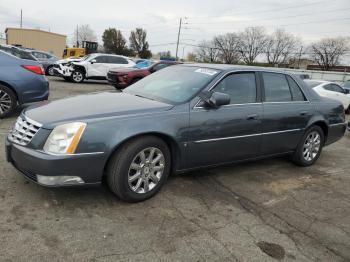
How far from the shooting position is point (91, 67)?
17.3 m

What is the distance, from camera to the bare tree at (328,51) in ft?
244

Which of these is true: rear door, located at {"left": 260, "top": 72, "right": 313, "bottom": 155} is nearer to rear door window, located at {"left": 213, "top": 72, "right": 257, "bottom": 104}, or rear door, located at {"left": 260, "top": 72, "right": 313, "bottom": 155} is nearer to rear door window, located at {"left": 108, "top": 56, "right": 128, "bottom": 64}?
rear door window, located at {"left": 213, "top": 72, "right": 257, "bottom": 104}

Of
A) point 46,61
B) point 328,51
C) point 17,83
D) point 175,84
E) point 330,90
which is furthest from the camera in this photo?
point 328,51

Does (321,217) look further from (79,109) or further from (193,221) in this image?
(79,109)

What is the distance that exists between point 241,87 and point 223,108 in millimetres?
565

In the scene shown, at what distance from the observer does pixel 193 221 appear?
11.3 feet

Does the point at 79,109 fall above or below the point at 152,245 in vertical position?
above

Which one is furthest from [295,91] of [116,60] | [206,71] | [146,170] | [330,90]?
[116,60]

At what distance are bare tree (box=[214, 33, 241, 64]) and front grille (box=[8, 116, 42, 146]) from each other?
77.7 metres

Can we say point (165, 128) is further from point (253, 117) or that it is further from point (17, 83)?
point (17, 83)

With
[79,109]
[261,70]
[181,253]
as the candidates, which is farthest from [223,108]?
[181,253]

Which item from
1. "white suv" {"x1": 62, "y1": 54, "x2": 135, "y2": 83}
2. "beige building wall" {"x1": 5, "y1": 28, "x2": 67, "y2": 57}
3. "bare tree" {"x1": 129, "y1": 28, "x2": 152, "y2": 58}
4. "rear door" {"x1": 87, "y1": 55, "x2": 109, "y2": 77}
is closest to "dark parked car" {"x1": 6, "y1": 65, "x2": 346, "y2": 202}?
"white suv" {"x1": 62, "y1": 54, "x2": 135, "y2": 83}

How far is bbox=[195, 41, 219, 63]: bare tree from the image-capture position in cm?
8062

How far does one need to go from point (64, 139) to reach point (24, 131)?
0.56 metres
